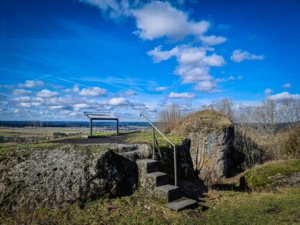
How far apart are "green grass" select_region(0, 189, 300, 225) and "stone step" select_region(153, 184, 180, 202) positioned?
26 centimetres

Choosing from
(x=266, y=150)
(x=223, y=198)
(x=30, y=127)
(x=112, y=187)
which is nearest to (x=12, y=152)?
(x=112, y=187)

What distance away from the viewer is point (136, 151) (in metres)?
7.14

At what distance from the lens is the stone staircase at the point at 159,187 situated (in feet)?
17.9

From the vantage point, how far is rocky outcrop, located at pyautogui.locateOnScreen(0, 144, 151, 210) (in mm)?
5191

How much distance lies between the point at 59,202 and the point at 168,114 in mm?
Result: 17376

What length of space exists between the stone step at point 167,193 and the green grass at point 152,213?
260 mm

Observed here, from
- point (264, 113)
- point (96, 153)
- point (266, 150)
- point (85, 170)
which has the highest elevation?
point (264, 113)

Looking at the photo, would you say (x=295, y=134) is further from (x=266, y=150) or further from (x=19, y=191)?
(x=19, y=191)

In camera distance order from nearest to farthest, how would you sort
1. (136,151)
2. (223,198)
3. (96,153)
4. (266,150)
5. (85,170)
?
(85,170), (96,153), (223,198), (136,151), (266,150)

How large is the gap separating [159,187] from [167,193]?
0.37m

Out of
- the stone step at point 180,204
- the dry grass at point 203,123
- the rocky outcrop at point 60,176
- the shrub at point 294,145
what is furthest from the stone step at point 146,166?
the shrub at point 294,145

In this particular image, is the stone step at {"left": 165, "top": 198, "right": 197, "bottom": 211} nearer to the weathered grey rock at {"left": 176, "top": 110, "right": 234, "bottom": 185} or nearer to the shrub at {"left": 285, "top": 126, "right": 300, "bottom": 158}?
the weathered grey rock at {"left": 176, "top": 110, "right": 234, "bottom": 185}

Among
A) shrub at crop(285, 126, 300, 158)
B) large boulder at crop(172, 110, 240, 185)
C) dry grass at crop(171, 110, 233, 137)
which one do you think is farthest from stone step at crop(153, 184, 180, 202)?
shrub at crop(285, 126, 300, 158)

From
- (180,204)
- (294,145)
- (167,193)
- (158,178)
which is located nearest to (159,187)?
(158,178)
